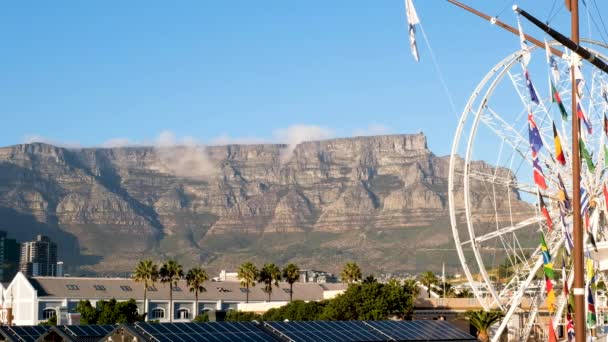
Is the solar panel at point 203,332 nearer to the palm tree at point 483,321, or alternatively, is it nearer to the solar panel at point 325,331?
the solar panel at point 325,331

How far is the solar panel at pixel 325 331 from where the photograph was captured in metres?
67.7

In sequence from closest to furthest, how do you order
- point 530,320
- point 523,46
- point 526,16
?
1. point 526,16
2. point 523,46
3. point 530,320

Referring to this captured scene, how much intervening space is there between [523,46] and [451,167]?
124ft

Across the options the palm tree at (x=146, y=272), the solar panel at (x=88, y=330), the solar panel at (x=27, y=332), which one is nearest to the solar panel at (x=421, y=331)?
the solar panel at (x=88, y=330)

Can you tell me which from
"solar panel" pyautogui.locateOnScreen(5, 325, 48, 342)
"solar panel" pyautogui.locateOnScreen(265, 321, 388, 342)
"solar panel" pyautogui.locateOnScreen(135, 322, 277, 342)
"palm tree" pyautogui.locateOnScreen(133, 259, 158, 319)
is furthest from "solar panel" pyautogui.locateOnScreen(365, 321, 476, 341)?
"palm tree" pyautogui.locateOnScreen(133, 259, 158, 319)

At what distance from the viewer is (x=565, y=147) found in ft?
228

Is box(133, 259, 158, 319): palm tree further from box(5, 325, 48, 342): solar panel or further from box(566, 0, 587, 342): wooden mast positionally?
box(566, 0, 587, 342): wooden mast

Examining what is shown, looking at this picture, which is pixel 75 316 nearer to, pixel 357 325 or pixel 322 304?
pixel 322 304

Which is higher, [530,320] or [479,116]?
[479,116]

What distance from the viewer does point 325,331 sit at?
7006cm

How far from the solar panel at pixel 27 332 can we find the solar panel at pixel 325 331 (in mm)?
15148

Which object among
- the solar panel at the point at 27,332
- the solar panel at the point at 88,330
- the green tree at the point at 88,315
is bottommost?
the green tree at the point at 88,315

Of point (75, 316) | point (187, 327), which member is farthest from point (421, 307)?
point (187, 327)

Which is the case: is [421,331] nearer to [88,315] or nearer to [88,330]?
[88,330]
